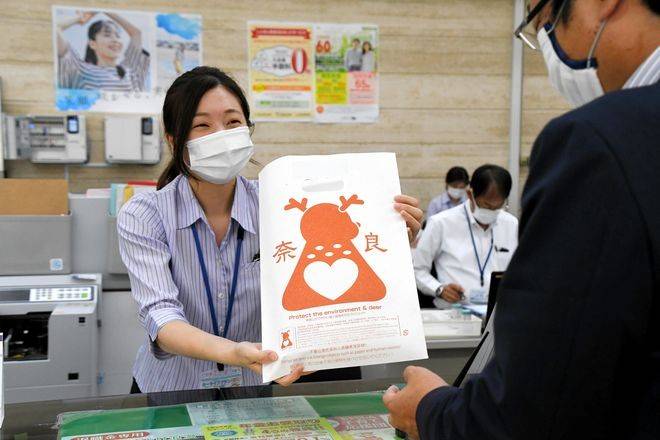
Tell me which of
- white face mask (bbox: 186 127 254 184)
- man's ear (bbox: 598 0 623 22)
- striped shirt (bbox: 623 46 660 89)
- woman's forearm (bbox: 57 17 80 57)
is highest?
woman's forearm (bbox: 57 17 80 57)

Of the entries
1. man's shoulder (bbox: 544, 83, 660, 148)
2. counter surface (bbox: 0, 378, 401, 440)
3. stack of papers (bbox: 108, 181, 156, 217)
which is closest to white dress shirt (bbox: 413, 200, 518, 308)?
stack of papers (bbox: 108, 181, 156, 217)

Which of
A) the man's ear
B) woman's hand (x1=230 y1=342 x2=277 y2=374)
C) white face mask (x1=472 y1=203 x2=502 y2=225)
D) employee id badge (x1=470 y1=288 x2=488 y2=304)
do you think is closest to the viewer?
the man's ear

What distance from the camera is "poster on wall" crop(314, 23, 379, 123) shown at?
19.2 ft

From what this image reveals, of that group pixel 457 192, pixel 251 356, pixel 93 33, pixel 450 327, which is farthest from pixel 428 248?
pixel 93 33

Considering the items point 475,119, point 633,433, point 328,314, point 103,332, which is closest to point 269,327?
point 328,314

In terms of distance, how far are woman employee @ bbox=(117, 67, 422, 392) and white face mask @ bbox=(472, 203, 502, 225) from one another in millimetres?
2196

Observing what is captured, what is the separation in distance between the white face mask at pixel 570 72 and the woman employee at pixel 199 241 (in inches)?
32.9

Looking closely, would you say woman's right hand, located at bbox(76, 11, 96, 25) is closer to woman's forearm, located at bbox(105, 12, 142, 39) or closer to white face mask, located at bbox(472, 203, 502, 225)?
woman's forearm, located at bbox(105, 12, 142, 39)

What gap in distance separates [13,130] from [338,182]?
16.0ft

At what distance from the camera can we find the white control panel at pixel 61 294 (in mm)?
2836

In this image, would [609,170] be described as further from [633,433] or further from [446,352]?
[446,352]

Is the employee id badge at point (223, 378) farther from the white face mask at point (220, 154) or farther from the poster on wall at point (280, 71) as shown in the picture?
the poster on wall at point (280, 71)

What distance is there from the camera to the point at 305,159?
45.2 inches

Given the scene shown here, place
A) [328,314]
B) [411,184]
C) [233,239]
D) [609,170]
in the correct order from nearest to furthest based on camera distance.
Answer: [609,170] < [328,314] < [233,239] < [411,184]
